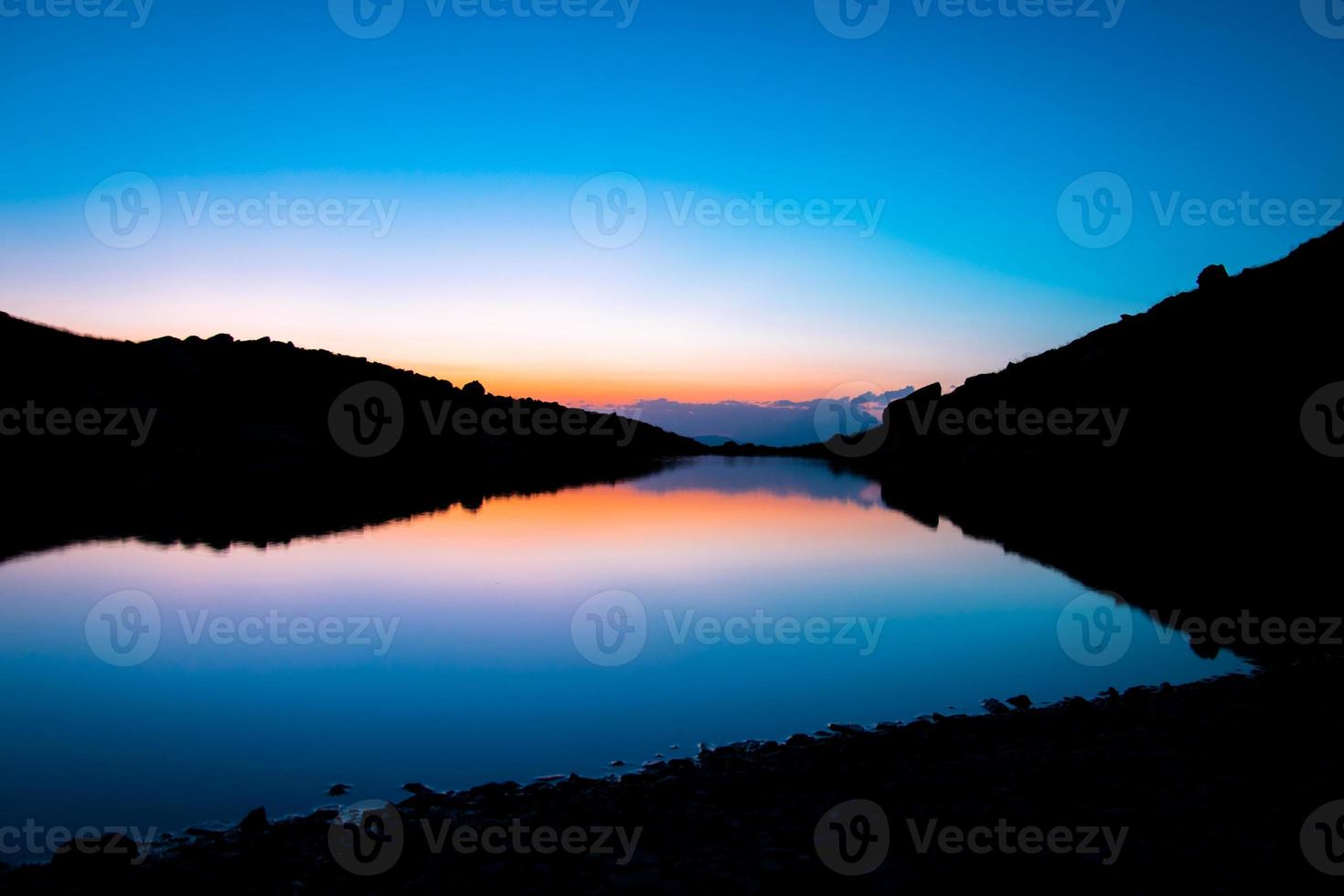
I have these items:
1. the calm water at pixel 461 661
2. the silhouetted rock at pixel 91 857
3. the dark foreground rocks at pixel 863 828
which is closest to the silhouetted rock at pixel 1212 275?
the calm water at pixel 461 661

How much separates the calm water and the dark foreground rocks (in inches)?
65.5

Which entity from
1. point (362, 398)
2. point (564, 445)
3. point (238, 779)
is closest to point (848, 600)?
point (238, 779)

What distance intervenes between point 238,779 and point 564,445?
7126 inches

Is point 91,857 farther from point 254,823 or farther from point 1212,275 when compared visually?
point 1212,275

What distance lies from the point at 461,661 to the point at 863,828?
37.2 ft

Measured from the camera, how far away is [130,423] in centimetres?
8188

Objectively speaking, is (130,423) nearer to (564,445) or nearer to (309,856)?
(309,856)

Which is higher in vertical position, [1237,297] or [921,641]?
[1237,297]

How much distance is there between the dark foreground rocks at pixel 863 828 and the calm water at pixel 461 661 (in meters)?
1.66

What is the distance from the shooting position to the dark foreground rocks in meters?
7.43

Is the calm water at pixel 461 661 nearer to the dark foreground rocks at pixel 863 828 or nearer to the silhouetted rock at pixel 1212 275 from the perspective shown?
the dark foreground rocks at pixel 863 828

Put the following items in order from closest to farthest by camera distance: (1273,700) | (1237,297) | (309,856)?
(309,856)
(1273,700)
(1237,297)

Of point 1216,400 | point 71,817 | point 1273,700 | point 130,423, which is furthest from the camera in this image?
point 130,423

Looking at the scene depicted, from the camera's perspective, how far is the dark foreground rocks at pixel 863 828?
7430 millimetres
